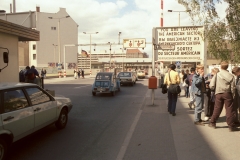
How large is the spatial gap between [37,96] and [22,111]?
0.84 metres

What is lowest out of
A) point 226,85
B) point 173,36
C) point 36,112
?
point 36,112

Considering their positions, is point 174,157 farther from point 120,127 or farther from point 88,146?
point 120,127

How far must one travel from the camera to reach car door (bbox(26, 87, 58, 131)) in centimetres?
526

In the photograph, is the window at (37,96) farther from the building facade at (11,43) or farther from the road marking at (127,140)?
the building facade at (11,43)

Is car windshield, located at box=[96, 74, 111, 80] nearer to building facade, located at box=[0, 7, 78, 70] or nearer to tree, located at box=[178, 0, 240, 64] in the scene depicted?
tree, located at box=[178, 0, 240, 64]

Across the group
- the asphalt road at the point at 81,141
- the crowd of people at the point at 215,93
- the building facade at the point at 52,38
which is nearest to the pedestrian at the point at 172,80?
the crowd of people at the point at 215,93

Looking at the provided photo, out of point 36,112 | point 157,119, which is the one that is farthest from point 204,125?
point 36,112

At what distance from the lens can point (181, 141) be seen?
5605mm

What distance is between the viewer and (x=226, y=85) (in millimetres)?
6207

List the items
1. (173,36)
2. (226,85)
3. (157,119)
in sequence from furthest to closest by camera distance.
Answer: (173,36)
(157,119)
(226,85)

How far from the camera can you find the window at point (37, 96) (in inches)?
207

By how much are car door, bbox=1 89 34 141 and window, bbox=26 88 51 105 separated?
0.24m

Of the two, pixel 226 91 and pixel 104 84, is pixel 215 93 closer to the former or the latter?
pixel 226 91

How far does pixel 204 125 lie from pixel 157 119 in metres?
1.59
